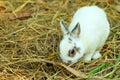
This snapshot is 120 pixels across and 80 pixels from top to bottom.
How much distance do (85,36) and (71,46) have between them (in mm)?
304

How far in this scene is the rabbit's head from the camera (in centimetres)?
454

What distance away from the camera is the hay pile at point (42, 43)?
15.4 ft

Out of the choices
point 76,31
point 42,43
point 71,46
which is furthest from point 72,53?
point 42,43

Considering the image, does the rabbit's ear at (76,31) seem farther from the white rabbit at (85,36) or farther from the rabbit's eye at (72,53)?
the rabbit's eye at (72,53)

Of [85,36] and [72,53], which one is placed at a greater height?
[85,36]

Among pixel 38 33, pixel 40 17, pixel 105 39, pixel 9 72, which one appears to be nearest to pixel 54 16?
pixel 40 17

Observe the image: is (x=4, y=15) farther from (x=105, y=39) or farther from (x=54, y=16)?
(x=105, y=39)

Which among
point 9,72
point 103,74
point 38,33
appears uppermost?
point 38,33

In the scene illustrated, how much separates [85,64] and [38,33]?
100 centimetres

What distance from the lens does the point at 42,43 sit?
5320 mm

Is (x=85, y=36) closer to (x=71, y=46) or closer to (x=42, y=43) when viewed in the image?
(x=71, y=46)

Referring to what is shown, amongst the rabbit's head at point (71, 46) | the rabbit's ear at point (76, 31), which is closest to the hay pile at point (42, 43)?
the rabbit's head at point (71, 46)

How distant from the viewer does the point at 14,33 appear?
5.59m

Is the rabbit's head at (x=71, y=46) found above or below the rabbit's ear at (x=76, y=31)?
below
